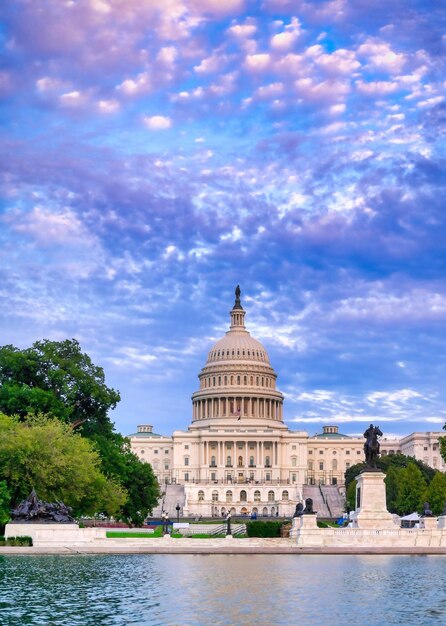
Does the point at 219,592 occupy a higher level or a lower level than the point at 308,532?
lower

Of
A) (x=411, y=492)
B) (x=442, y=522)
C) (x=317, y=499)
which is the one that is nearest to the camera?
(x=442, y=522)

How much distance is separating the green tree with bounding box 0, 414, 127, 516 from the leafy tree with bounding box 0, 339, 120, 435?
6.45m

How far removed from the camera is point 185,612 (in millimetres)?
26000

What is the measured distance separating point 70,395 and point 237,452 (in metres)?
123

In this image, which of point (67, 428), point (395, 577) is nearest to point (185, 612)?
point (395, 577)

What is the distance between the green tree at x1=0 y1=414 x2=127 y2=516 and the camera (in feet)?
210

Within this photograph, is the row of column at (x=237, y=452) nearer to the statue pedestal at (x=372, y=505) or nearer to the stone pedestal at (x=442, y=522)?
the statue pedestal at (x=372, y=505)

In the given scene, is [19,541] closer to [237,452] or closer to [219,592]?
[219,592]

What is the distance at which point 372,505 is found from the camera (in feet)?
204

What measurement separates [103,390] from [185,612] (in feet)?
184

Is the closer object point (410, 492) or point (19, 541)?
point (19, 541)

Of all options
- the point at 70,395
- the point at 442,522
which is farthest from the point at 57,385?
the point at 442,522

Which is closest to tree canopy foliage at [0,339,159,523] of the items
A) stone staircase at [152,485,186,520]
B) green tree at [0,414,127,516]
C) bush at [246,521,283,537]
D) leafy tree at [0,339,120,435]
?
leafy tree at [0,339,120,435]

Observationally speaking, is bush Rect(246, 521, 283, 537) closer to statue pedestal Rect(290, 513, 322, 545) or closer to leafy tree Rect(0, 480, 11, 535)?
statue pedestal Rect(290, 513, 322, 545)
